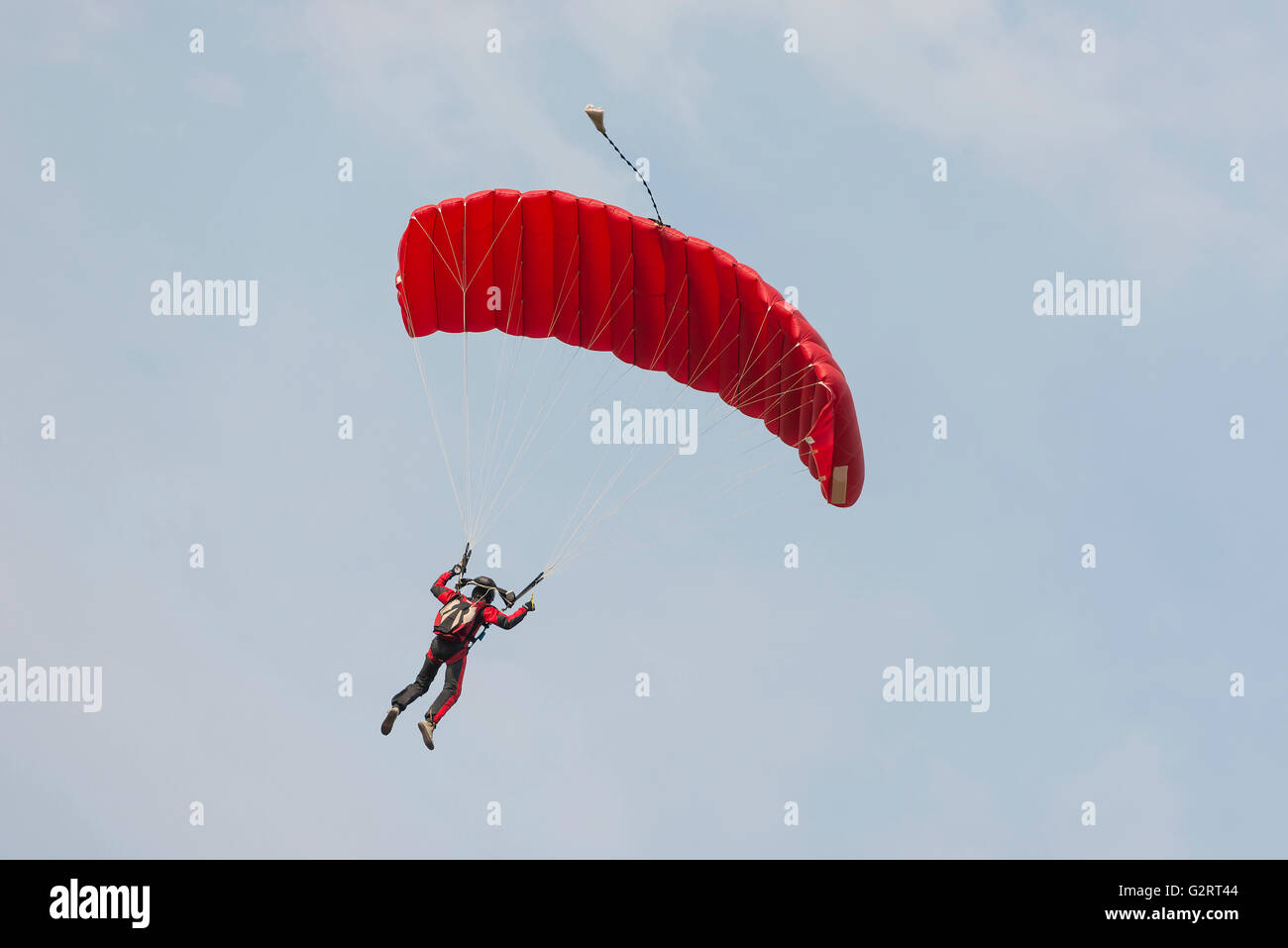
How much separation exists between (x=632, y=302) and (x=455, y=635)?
16.3 ft

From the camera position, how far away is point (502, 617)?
19594 millimetres

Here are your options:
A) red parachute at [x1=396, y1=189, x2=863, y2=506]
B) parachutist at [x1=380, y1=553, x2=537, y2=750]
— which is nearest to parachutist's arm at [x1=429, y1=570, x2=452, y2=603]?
parachutist at [x1=380, y1=553, x2=537, y2=750]

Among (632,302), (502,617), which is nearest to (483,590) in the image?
(502,617)

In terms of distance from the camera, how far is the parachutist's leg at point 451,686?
19.6 meters

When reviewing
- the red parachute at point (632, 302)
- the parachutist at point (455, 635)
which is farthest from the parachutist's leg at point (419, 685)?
the red parachute at point (632, 302)

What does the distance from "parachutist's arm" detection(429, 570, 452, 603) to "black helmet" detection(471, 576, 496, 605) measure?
0.98 ft

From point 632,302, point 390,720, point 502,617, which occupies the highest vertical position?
point 632,302

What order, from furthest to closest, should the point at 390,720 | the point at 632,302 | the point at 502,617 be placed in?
the point at 632,302
the point at 502,617
the point at 390,720

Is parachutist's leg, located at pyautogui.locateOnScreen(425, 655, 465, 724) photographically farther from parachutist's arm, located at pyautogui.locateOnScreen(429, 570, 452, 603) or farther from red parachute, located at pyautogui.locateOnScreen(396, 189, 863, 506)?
red parachute, located at pyautogui.locateOnScreen(396, 189, 863, 506)

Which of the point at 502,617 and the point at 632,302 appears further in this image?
the point at 632,302

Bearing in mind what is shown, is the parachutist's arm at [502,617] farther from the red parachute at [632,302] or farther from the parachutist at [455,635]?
the red parachute at [632,302]

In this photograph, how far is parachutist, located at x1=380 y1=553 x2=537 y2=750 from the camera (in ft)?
64.1

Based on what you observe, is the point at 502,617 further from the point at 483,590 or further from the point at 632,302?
the point at 632,302
